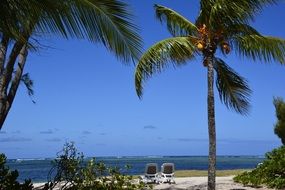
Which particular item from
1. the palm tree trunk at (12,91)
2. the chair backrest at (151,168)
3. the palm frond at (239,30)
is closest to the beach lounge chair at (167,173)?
the chair backrest at (151,168)

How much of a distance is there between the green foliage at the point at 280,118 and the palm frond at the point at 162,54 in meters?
13.5

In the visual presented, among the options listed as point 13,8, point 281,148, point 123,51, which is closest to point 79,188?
point 123,51

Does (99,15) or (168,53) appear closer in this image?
(99,15)

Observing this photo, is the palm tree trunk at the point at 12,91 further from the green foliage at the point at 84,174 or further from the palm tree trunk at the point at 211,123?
the palm tree trunk at the point at 211,123

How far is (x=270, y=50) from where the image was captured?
13.0m

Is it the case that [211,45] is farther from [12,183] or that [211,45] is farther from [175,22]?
[12,183]

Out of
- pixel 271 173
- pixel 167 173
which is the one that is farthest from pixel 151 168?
pixel 271 173

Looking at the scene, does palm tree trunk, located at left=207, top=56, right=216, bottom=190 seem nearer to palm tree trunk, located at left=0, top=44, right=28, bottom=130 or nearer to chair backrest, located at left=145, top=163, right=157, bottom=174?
palm tree trunk, located at left=0, top=44, right=28, bottom=130

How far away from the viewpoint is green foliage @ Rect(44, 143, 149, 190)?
24.6ft

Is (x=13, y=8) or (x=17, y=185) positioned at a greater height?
(x=13, y=8)

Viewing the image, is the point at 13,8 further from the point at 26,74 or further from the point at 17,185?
the point at 26,74

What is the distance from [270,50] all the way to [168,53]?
2.55 meters

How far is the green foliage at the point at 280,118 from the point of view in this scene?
2514 centimetres

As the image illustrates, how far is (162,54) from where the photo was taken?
12.7m
